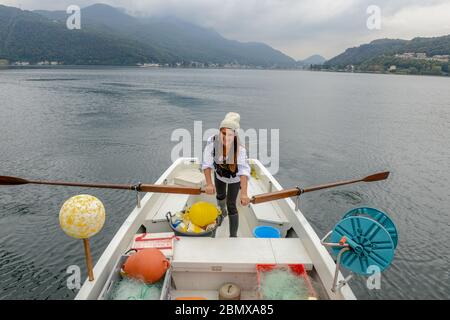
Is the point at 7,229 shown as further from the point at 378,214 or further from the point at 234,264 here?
the point at 378,214

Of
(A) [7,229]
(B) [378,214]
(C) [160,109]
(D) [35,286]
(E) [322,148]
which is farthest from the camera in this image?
(C) [160,109]

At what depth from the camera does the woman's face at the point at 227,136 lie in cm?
428

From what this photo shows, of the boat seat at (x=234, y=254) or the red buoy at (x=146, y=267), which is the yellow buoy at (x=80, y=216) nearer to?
the red buoy at (x=146, y=267)

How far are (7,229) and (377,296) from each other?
402 inches

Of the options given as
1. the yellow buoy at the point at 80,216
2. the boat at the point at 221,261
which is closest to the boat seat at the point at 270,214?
the boat at the point at 221,261

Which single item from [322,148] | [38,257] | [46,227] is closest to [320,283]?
[38,257]

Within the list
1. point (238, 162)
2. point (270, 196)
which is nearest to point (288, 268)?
point (270, 196)

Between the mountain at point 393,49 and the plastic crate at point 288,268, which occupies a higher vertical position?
the mountain at point 393,49

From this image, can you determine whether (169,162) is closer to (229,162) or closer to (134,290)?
(229,162)

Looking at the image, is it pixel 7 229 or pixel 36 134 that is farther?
pixel 36 134

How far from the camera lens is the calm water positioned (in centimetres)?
747

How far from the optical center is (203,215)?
495cm

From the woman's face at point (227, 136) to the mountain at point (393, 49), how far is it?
147m

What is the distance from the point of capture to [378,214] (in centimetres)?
392
